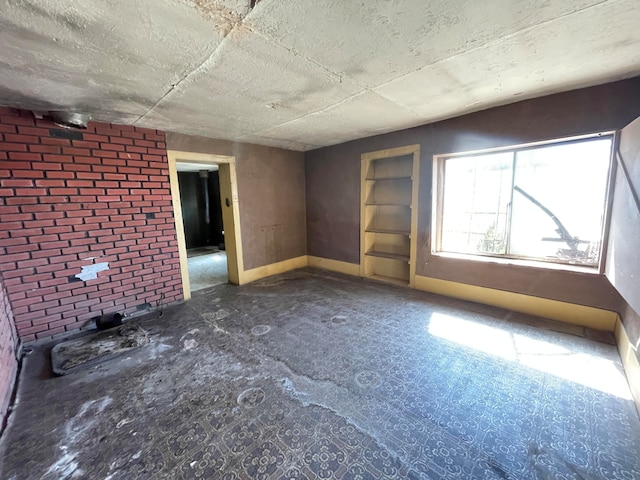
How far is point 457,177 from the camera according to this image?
3678 millimetres

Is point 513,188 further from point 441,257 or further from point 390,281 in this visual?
point 390,281

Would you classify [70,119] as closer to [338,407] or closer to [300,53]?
[300,53]

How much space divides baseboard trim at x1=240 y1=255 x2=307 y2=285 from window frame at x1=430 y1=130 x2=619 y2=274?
2.76m

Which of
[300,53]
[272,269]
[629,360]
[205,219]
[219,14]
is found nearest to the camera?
[219,14]

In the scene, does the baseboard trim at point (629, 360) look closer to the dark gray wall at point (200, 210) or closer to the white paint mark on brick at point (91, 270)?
the white paint mark on brick at point (91, 270)

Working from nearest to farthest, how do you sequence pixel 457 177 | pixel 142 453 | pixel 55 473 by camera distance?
1. pixel 55 473
2. pixel 142 453
3. pixel 457 177

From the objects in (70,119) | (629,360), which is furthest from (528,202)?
(70,119)

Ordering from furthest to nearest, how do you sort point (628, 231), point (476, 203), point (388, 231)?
point (388, 231) → point (476, 203) → point (628, 231)

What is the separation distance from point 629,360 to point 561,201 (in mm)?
1758

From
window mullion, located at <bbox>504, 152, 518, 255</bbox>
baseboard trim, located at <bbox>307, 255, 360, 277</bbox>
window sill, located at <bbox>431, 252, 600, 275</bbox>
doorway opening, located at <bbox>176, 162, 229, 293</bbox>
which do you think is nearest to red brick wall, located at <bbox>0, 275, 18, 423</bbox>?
baseboard trim, located at <bbox>307, 255, 360, 277</bbox>

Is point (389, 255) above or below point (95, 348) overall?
above

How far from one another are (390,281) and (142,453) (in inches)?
147

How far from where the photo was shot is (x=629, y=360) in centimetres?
199

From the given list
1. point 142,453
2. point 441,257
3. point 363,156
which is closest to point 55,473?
point 142,453
